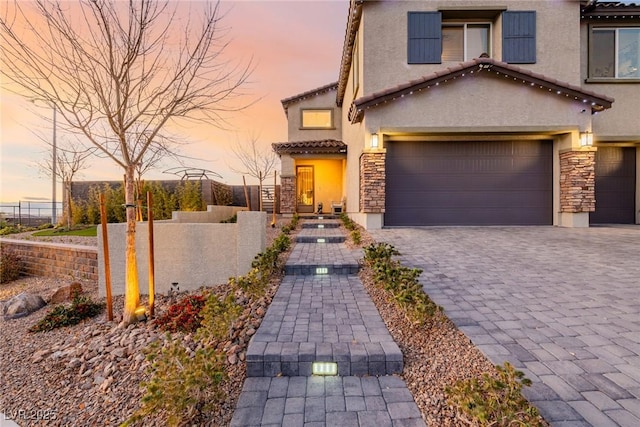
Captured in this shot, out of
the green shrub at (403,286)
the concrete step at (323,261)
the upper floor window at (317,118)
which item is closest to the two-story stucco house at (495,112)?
the concrete step at (323,261)

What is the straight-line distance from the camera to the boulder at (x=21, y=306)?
5.43 meters

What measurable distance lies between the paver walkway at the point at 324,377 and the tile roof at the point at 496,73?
667cm

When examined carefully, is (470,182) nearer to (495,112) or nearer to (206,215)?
(495,112)

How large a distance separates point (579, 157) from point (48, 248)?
14975 mm

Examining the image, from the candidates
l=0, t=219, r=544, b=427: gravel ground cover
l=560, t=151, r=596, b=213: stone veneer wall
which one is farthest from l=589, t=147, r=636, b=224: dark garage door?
l=0, t=219, r=544, b=427: gravel ground cover

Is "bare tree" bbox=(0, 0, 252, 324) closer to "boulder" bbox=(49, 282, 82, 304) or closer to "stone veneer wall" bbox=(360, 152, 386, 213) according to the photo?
"boulder" bbox=(49, 282, 82, 304)

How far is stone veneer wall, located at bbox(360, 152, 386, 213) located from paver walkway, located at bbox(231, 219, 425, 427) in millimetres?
5315

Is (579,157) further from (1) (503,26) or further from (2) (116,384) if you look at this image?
(2) (116,384)

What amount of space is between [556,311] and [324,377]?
2.88m

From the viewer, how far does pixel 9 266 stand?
783 cm

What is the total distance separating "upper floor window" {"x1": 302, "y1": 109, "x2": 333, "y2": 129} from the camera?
15742 millimetres

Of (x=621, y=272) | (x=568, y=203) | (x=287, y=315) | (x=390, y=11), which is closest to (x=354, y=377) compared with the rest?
(x=287, y=315)

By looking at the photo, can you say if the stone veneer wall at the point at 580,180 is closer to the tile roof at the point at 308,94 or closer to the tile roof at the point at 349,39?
the tile roof at the point at 349,39

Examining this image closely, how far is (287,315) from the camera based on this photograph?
3.53m
